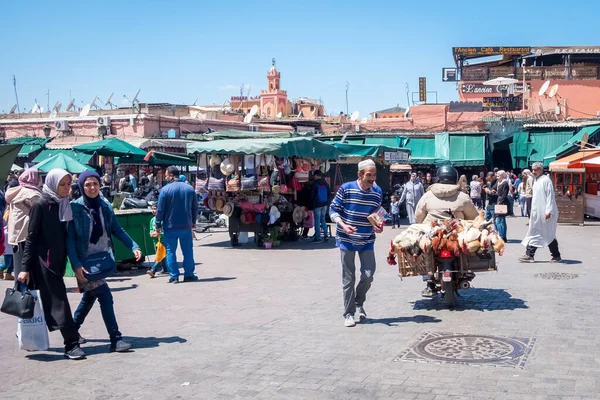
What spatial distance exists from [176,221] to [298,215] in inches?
229

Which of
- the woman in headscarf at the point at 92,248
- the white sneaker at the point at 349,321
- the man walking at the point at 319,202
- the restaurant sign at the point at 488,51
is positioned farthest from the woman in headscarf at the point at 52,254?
the restaurant sign at the point at 488,51

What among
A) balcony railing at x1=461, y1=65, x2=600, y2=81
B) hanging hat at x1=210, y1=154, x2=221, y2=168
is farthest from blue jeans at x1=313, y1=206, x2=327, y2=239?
balcony railing at x1=461, y1=65, x2=600, y2=81

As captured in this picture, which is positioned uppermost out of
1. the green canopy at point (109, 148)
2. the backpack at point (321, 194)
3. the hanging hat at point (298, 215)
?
the green canopy at point (109, 148)

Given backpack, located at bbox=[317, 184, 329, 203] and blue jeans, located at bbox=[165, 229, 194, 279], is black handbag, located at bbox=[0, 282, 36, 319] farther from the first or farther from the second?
backpack, located at bbox=[317, 184, 329, 203]

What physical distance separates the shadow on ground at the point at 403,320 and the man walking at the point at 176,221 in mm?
4157

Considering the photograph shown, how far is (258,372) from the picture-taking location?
5973 mm

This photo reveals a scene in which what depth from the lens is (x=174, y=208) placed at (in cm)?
1101

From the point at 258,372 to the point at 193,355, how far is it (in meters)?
0.89

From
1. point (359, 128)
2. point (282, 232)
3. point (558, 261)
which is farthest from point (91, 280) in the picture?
point (359, 128)

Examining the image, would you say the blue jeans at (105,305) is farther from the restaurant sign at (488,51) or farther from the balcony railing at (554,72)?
the restaurant sign at (488,51)

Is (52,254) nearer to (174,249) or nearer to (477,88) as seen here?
(174,249)

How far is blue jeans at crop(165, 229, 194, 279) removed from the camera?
11.0 meters

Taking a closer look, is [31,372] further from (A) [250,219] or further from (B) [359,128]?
(B) [359,128]

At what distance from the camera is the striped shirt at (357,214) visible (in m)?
7.64
